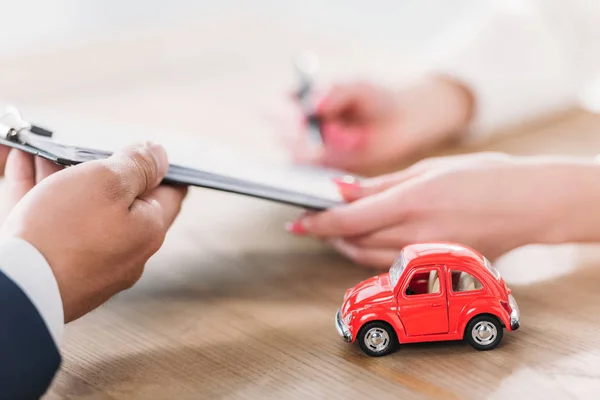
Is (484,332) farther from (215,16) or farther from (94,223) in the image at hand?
(215,16)

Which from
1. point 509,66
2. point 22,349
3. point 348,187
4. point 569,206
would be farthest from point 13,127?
point 509,66

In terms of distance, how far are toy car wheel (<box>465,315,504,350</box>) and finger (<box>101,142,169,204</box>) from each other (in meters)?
0.36

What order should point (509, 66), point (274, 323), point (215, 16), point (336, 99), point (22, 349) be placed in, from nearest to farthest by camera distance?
point (22, 349) < point (274, 323) < point (336, 99) < point (509, 66) < point (215, 16)

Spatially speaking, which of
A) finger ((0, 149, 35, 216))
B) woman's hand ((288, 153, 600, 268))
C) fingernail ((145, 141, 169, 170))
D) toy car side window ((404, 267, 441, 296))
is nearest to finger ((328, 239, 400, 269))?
woman's hand ((288, 153, 600, 268))

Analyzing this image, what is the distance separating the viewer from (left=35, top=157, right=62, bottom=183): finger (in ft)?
2.67

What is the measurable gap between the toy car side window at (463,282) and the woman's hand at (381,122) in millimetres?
543

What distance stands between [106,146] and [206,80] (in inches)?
33.3

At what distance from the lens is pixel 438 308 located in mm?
696

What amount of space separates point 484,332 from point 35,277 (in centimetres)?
42

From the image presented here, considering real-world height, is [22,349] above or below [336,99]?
below

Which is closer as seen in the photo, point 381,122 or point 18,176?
point 18,176

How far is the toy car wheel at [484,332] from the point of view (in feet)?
2.29

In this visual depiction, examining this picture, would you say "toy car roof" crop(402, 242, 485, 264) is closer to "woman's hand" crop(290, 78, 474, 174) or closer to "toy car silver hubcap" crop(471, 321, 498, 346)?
"toy car silver hubcap" crop(471, 321, 498, 346)

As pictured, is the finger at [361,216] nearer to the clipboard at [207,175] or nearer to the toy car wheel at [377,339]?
the clipboard at [207,175]
